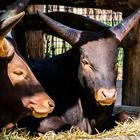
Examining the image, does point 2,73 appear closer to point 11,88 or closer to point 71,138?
point 11,88

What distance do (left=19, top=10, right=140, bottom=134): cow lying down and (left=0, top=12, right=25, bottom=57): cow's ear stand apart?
3.32 feet

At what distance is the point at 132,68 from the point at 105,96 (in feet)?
3.70

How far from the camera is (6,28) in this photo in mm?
4426

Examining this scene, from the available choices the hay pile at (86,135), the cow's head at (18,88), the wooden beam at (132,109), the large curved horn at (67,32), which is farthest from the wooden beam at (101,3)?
the cow's head at (18,88)

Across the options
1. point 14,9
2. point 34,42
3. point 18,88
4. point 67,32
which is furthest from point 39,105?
point 34,42

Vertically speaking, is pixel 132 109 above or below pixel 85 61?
below

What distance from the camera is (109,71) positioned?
214 inches

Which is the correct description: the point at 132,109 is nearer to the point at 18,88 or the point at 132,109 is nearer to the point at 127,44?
the point at 127,44

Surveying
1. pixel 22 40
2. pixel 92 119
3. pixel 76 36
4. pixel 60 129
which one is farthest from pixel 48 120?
pixel 22 40

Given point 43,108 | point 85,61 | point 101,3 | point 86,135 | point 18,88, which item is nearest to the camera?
point 43,108

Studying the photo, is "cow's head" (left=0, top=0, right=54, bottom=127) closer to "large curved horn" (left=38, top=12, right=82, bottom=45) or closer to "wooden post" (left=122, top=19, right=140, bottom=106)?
"large curved horn" (left=38, top=12, right=82, bottom=45)

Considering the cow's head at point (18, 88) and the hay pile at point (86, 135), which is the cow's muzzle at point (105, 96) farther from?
the cow's head at point (18, 88)

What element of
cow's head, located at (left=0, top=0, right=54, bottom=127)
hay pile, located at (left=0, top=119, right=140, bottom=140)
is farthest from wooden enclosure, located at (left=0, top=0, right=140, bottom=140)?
cow's head, located at (left=0, top=0, right=54, bottom=127)

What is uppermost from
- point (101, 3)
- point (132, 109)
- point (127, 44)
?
point (101, 3)
